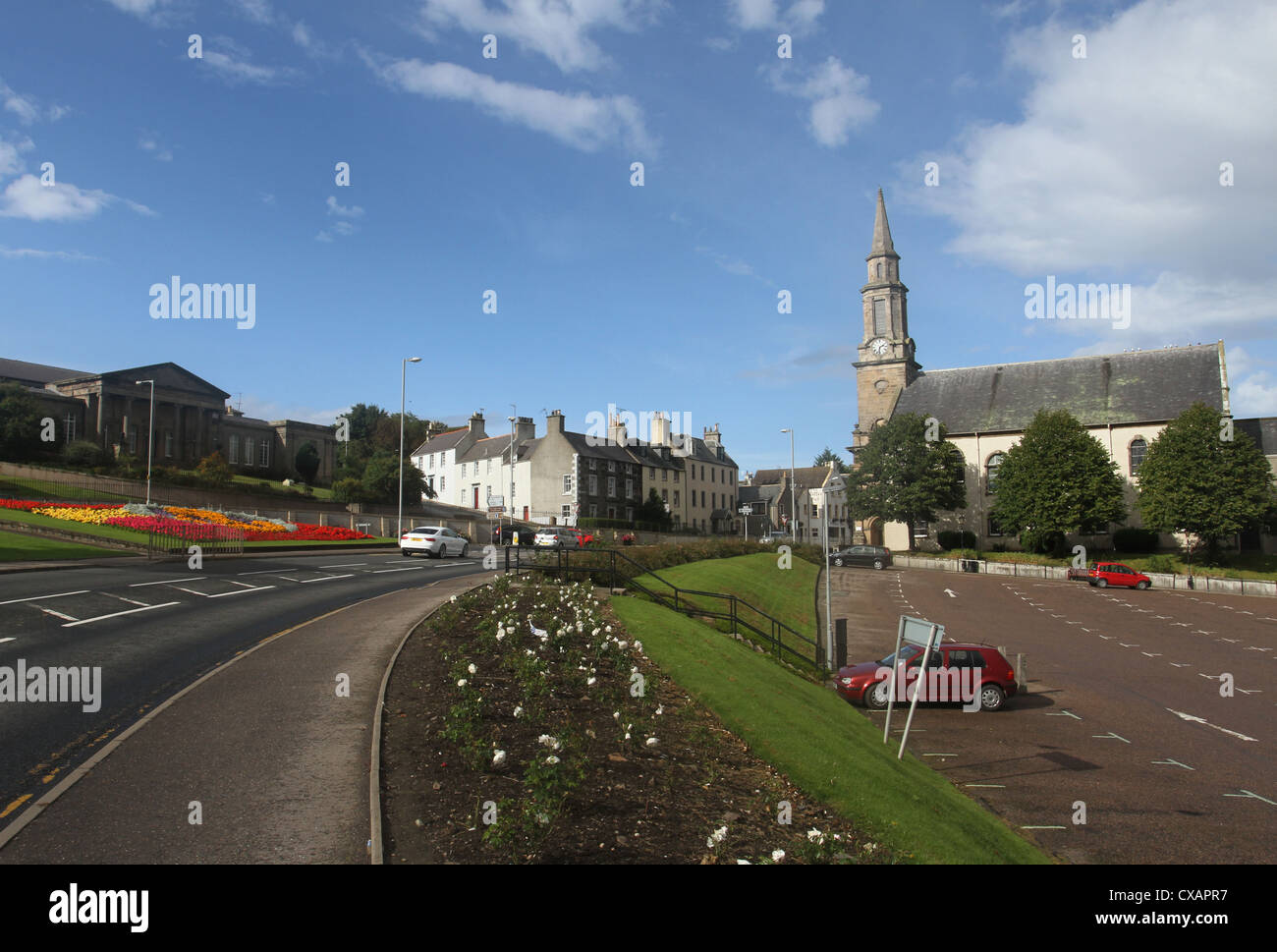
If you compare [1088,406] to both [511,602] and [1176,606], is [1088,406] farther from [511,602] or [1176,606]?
[511,602]

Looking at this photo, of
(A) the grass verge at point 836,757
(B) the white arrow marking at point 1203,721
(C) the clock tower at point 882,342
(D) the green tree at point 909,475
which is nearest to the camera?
(A) the grass verge at point 836,757

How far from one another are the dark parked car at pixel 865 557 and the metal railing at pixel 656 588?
36.2 m

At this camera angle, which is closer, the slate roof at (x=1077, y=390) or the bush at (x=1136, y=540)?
the bush at (x=1136, y=540)

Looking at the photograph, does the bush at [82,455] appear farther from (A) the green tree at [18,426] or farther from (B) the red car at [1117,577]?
(B) the red car at [1117,577]

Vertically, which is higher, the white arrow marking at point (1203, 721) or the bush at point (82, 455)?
the bush at point (82, 455)

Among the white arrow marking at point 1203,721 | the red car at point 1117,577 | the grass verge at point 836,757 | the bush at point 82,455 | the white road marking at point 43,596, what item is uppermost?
the bush at point 82,455

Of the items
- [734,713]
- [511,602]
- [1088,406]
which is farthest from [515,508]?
[734,713]

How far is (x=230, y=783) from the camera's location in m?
7.37

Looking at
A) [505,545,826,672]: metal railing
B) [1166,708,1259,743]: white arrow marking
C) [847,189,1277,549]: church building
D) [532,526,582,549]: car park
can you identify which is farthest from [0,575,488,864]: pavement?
[847,189,1277,549]: church building

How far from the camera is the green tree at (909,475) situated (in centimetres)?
6606

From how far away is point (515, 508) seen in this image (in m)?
76.9

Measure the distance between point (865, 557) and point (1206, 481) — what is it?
2268 centimetres

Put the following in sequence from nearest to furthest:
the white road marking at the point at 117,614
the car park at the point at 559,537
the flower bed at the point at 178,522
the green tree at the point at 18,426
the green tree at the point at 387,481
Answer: the white road marking at the point at 117,614 < the flower bed at the point at 178,522 < the car park at the point at 559,537 < the green tree at the point at 18,426 < the green tree at the point at 387,481

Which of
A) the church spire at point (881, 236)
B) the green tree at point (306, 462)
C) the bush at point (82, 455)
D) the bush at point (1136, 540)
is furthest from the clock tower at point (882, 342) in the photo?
the bush at point (82, 455)
